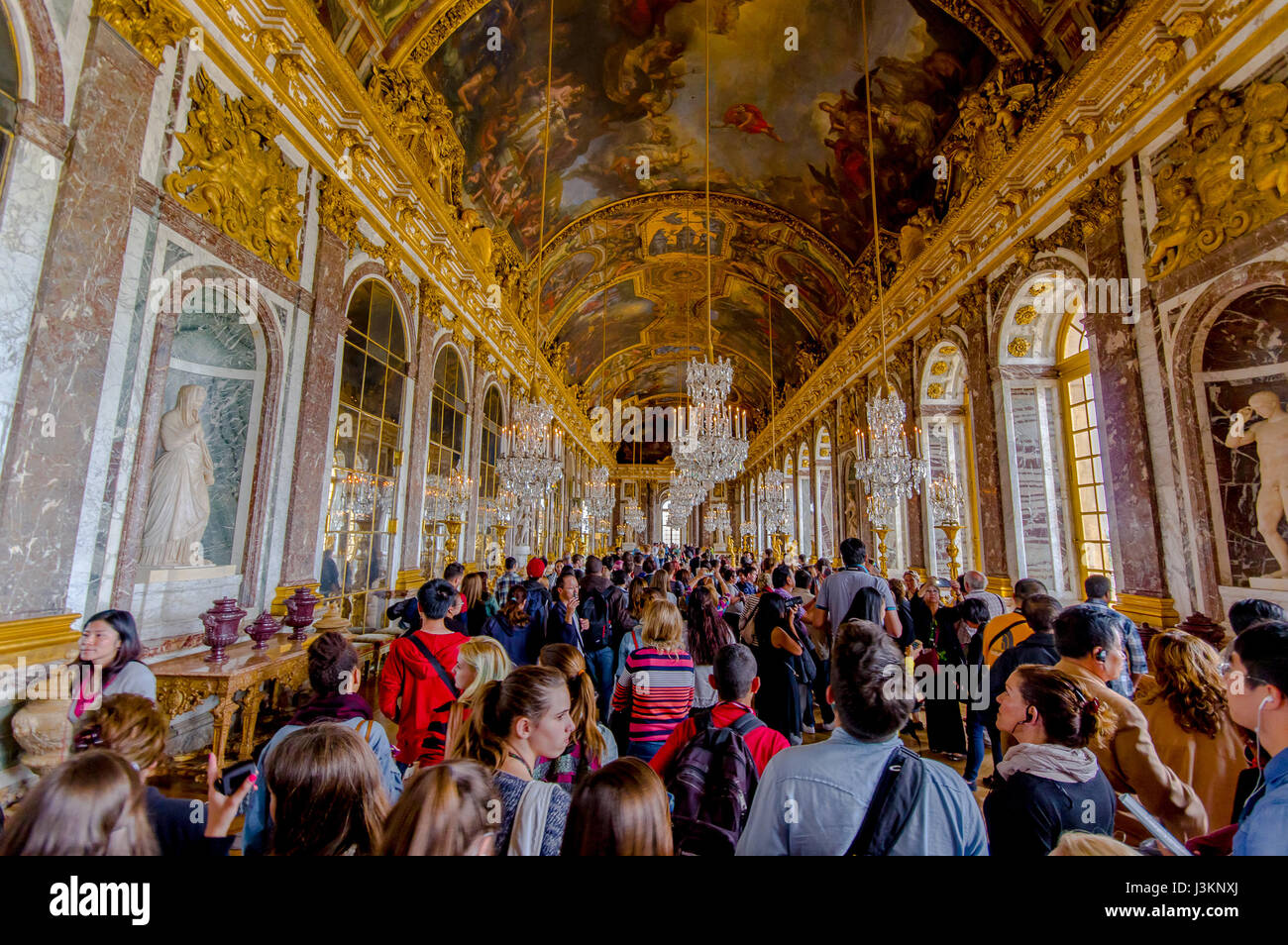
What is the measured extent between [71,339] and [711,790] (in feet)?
14.2

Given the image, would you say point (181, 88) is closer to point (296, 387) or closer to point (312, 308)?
point (312, 308)

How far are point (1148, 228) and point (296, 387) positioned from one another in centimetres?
851

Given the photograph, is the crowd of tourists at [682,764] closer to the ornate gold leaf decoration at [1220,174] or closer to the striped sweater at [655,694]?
the striped sweater at [655,694]

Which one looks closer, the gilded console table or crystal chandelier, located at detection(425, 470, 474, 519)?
the gilded console table

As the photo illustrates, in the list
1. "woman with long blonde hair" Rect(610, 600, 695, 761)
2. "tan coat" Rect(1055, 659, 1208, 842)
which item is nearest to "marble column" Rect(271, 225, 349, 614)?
"woman with long blonde hair" Rect(610, 600, 695, 761)

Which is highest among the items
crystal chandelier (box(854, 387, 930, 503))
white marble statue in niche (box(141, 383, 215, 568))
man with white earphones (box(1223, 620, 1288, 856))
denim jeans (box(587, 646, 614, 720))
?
crystal chandelier (box(854, 387, 930, 503))

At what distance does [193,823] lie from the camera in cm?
141

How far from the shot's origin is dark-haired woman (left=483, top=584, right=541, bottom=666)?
4.08 m

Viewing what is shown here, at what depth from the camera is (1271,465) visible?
4195mm

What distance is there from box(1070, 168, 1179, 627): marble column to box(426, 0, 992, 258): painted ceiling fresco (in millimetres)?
3035

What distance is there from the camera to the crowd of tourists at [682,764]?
3.73ft

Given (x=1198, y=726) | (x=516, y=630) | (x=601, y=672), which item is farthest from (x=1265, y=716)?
(x=601, y=672)

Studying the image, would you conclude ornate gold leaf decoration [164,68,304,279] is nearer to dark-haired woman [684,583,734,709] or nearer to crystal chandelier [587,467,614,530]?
dark-haired woman [684,583,734,709]

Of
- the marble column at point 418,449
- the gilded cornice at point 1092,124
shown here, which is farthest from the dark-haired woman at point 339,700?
the gilded cornice at point 1092,124
